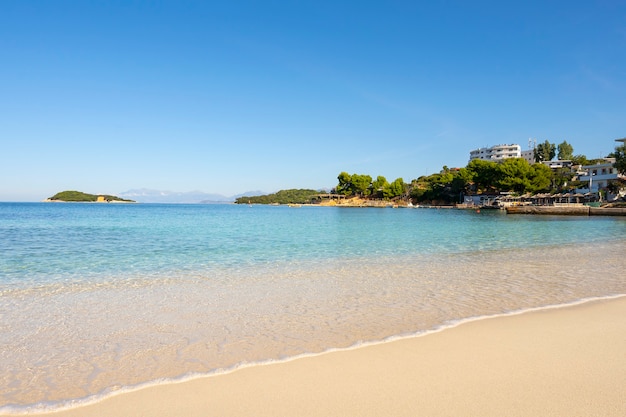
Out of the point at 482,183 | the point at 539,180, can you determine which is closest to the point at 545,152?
the point at 482,183

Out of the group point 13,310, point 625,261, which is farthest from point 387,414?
point 625,261

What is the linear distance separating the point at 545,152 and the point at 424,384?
13145 centimetres

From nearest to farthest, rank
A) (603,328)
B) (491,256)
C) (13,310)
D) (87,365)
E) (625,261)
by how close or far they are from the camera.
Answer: (87,365), (603,328), (13,310), (625,261), (491,256)

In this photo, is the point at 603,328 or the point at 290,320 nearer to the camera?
the point at 603,328

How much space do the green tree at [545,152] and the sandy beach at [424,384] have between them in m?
128

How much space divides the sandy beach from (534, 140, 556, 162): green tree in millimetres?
127829

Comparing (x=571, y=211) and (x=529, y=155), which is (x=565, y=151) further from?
(x=571, y=211)

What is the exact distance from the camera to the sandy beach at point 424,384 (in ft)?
10.6

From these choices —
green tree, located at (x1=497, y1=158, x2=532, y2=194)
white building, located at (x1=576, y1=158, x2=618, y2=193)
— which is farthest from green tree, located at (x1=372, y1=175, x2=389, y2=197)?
white building, located at (x1=576, y1=158, x2=618, y2=193)

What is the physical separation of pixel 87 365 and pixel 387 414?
327 centimetres

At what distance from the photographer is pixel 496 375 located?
152 inches

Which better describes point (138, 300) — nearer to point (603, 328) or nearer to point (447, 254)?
point (603, 328)

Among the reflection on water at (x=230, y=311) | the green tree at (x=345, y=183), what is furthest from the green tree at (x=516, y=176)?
the reflection on water at (x=230, y=311)

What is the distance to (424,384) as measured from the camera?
3.68 m
